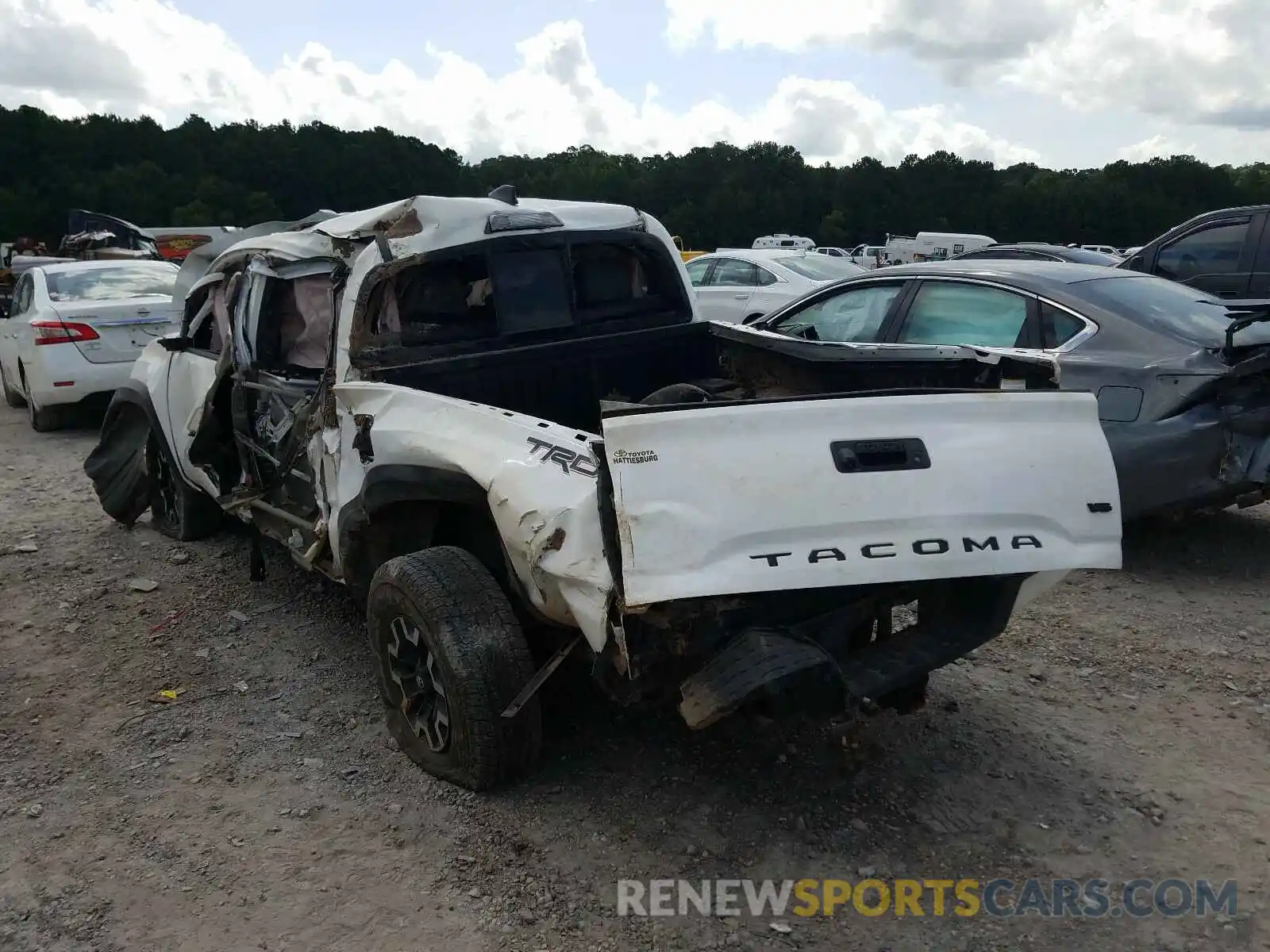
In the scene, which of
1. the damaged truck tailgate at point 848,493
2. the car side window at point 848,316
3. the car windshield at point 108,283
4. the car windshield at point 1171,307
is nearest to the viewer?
the damaged truck tailgate at point 848,493

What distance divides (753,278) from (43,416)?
7.76 meters

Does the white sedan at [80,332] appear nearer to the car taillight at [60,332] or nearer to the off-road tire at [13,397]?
the car taillight at [60,332]

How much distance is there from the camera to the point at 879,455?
8.88 feet

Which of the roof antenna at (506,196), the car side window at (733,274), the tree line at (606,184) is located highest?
the tree line at (606,184)

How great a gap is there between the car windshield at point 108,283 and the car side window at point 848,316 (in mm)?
6052

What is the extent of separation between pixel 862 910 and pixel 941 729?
3.59ft

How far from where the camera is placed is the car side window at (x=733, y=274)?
40.6 ft

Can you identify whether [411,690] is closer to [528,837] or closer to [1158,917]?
[528,837]

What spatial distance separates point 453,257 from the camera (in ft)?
13.3

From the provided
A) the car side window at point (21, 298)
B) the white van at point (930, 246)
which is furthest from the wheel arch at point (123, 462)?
the white van at point (930, 246)

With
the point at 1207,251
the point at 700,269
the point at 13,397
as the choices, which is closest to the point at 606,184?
the point at 700,269

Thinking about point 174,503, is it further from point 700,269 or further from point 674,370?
point 700,269

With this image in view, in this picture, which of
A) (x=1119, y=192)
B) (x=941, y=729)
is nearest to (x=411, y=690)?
(x=941, y=729)

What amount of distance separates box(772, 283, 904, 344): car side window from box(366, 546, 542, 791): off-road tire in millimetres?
3492
